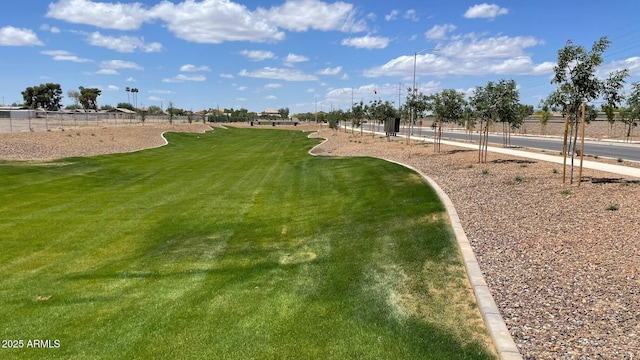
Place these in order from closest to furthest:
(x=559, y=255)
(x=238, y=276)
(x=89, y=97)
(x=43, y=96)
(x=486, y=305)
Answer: (x=486, y=305) < (x=559, y=255) < (x=238, y=276) < (x=43, y=96) < (x=89, y=97)

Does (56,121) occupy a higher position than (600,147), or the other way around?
(56,121)

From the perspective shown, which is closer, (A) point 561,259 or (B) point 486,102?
(A) point 561,259

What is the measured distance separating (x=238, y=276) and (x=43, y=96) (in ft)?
491

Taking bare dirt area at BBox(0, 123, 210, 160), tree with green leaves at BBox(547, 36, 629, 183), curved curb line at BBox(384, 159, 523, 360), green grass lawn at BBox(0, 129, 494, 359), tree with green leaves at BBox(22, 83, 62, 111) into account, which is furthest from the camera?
tree with green leaves at BBox(22, 83, 62, 111)

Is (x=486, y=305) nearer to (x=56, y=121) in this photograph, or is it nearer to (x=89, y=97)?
(x=56, y=121)

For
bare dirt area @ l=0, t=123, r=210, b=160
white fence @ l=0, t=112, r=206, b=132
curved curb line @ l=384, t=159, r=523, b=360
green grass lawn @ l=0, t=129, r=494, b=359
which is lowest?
green grass lawn @ l=0, t=129, r=494, b=359

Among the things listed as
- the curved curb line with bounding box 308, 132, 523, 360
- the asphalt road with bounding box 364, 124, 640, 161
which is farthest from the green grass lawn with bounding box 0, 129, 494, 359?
the asphalt road with bounding box 364, 124, 640, 161

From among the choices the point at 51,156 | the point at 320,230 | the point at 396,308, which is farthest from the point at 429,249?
the point at 51,156

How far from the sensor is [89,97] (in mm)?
156000

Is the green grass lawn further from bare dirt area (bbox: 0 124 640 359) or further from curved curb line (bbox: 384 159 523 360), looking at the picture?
bare dirt area (bbox: 0 124 640 359)

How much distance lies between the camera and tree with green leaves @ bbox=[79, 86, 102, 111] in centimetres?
15500

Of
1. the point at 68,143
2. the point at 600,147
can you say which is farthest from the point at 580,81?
the point at 68,143

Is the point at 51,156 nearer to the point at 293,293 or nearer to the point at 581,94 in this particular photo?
the point at 293,293

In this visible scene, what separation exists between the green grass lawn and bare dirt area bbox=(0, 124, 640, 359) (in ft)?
2.19
